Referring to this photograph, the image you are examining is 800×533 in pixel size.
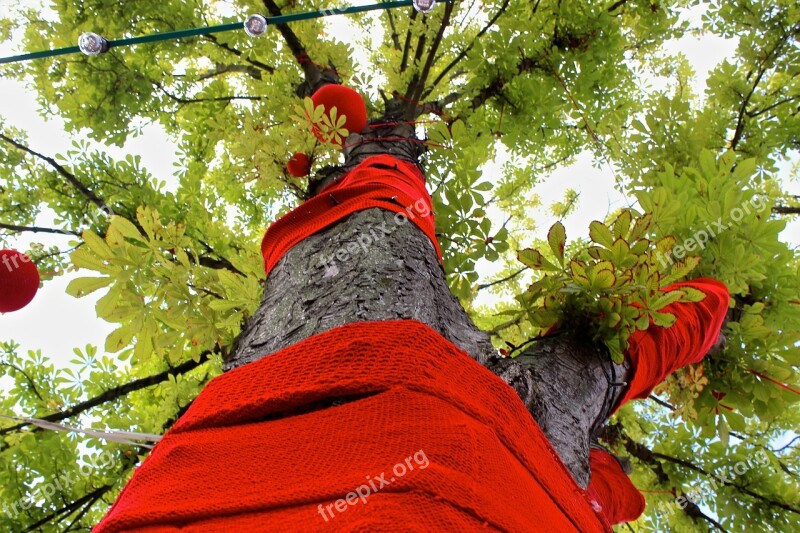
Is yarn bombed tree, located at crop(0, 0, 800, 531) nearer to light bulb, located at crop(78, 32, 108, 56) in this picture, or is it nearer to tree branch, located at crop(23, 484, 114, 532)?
tree branch, located at crop(23, 484, 114, 532)

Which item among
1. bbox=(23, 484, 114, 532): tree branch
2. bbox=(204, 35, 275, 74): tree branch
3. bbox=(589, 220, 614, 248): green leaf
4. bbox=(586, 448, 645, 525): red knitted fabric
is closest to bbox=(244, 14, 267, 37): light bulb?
bbox=(589, 220, 614, 248): green leaf

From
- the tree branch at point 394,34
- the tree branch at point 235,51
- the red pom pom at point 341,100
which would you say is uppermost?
the tree branch at point 394,34

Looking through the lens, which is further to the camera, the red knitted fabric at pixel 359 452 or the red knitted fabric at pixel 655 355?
the red knitted fabric at pixel 655 355

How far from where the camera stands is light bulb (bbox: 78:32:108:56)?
1.38 meters

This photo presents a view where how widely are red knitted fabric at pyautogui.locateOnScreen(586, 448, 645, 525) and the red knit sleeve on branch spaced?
0.29 meters

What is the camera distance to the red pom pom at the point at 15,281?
5.21 feet

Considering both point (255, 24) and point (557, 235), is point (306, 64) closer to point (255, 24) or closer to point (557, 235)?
point (255, 24)

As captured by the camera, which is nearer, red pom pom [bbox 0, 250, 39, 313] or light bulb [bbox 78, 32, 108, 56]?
light bulb [bbox 78, 32, 108, 56]

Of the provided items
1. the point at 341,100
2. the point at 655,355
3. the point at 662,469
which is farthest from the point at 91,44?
the point at 662,469

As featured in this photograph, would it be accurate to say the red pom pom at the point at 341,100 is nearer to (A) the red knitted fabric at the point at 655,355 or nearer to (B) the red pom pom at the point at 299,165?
(B) the red pom pom at the point at 299,165

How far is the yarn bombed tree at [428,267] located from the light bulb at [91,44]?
512 millimetres

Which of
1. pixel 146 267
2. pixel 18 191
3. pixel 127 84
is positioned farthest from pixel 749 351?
pixel 18 191

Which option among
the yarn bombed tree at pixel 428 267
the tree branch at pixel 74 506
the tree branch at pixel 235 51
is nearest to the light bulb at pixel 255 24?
the yarn bombed tree at pixel 428 267

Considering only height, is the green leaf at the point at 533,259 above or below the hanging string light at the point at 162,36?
below
